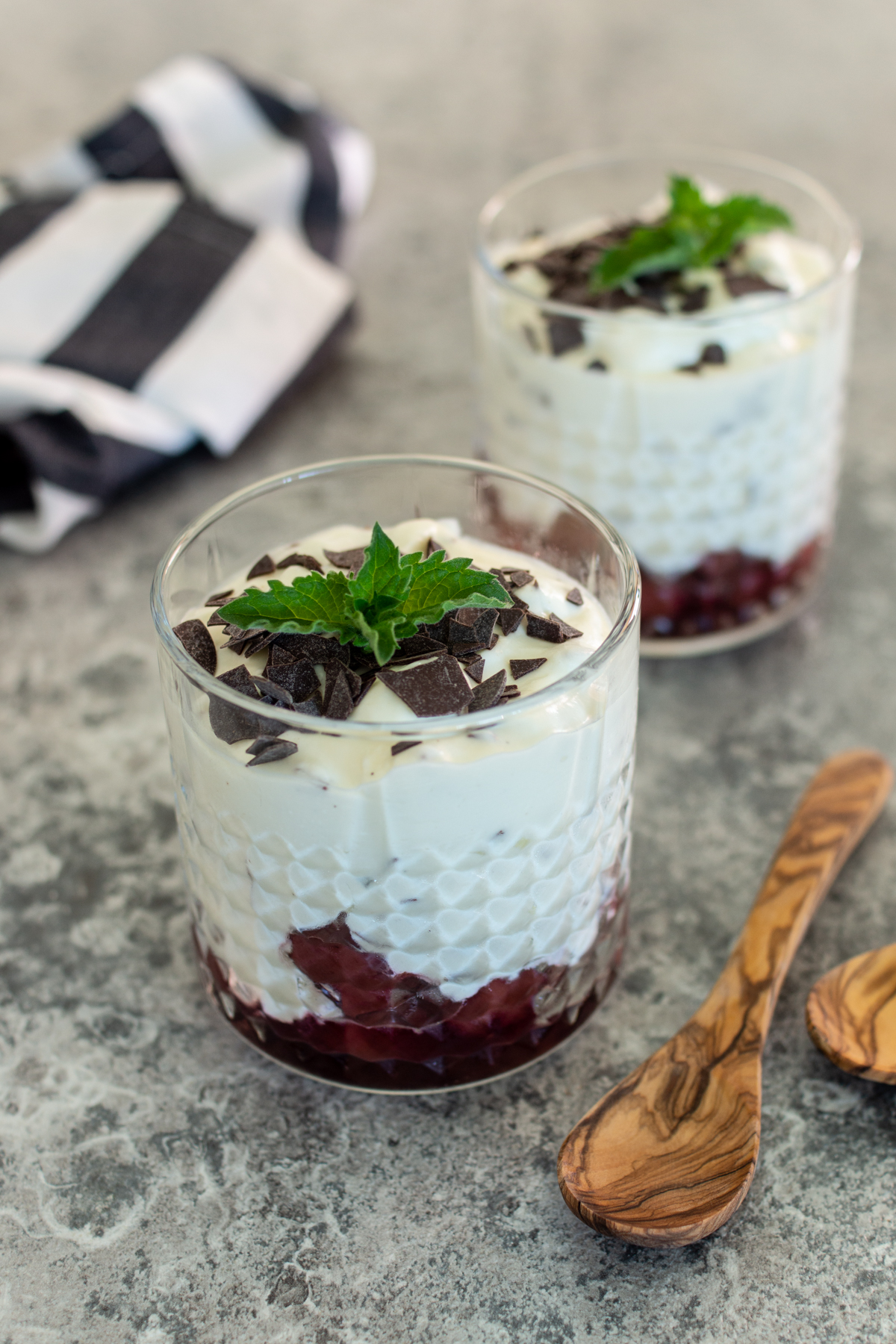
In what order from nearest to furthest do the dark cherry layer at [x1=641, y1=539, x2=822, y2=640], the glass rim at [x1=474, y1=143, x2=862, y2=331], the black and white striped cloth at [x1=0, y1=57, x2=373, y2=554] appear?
the glass rim at [x1=474, y1=143, x2=862, y2=331] < the dark cherry layer at [x1=641, y1=539, x2=822, y2=640] < the black and white striped cloth at [x1=0, y1=57, x2=373, y2=554]

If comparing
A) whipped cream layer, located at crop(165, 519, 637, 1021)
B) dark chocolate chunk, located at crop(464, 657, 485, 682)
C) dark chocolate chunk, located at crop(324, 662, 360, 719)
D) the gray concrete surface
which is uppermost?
dark chocolate chunk, located at crop(324, 662, 360, 719)

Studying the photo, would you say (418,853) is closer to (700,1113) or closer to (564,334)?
(700,1113)

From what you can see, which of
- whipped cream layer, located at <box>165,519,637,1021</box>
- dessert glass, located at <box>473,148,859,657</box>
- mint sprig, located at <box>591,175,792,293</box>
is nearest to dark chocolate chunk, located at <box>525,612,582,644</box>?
Result: whipped cream layer, located at <box>165,519,637,1021</box>

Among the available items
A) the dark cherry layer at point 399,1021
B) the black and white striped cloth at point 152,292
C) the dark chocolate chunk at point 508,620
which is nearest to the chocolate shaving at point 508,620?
the dark chocolate chunk at point 508,620

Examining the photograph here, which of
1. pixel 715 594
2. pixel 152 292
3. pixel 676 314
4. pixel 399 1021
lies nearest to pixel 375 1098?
pixel 399 1021

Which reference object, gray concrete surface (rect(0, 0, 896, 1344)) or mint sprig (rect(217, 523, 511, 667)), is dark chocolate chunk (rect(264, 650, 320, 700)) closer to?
mint sprig (rect(217, 523, 511, 667))

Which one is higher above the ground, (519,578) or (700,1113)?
(519,578)

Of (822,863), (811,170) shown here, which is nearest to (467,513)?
(822,863)
